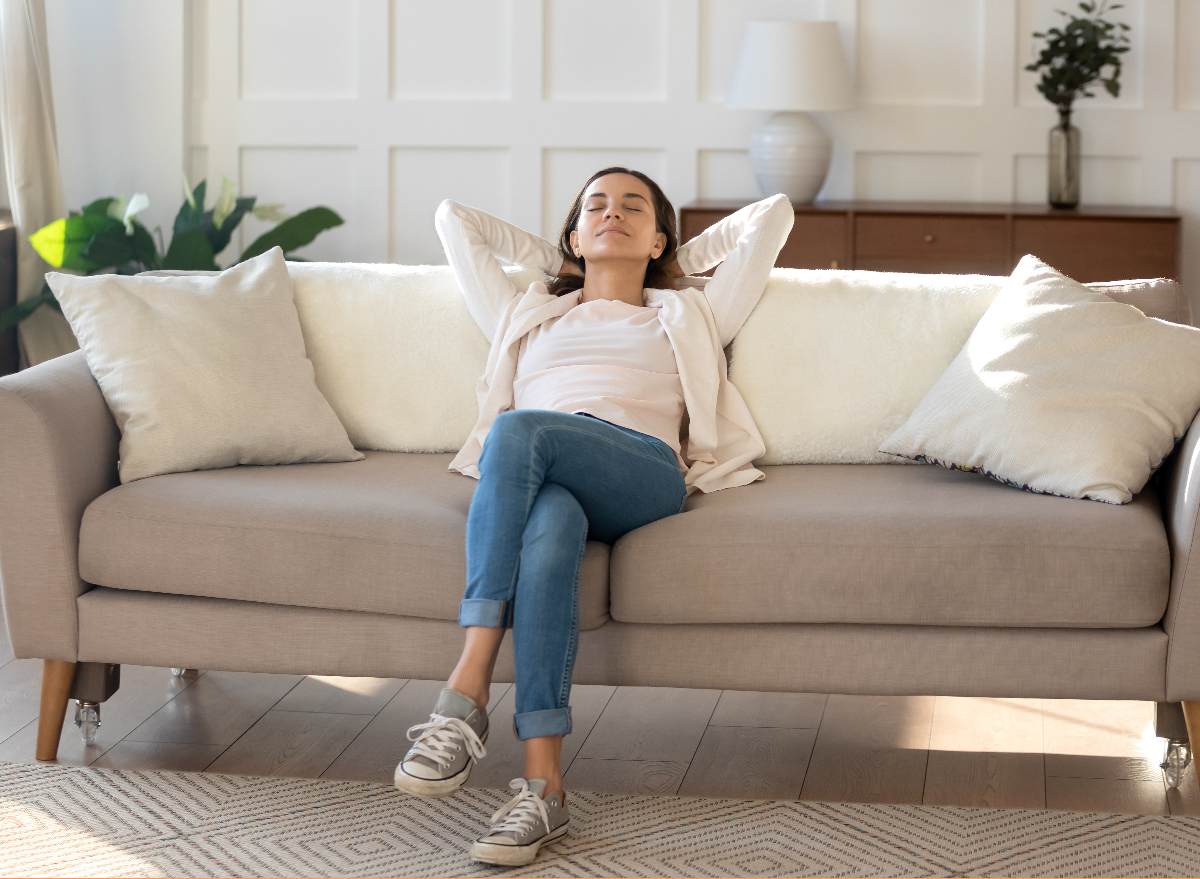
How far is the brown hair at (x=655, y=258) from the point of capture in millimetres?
2623

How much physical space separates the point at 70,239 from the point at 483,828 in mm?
2917

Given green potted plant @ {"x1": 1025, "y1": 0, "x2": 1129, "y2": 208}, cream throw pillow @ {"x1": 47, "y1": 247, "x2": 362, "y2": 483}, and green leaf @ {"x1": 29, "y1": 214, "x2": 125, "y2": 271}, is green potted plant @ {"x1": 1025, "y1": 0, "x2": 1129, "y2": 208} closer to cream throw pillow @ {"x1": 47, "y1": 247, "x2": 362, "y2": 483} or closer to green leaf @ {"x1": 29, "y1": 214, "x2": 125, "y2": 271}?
cream throw pillow @ {"x1": 47, "y1": 247, "x2": 362, "y2": 483}

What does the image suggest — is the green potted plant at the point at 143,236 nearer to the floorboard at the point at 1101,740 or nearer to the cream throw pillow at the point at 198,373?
the cream throw pillow at the point at 198,373

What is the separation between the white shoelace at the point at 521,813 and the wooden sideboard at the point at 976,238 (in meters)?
2.63

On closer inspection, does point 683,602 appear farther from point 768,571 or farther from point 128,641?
point 128,641

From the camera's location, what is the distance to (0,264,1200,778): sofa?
2.00m

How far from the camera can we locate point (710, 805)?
2068mm

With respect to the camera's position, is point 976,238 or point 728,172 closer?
point 976,238

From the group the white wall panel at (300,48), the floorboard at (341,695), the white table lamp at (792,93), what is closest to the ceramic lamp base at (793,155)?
the white table lamp at (792,93)

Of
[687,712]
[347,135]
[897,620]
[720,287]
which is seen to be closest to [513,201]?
[347,135]

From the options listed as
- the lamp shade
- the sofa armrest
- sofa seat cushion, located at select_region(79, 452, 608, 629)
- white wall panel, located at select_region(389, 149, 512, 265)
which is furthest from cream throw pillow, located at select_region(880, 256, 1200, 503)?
white wall panel, located at select_region(389, 149, 512, 265)

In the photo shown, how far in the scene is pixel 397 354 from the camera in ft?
8.68

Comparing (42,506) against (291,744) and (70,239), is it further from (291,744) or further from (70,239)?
(70,239)

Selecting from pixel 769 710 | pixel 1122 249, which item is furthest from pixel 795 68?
pixel 769 710
